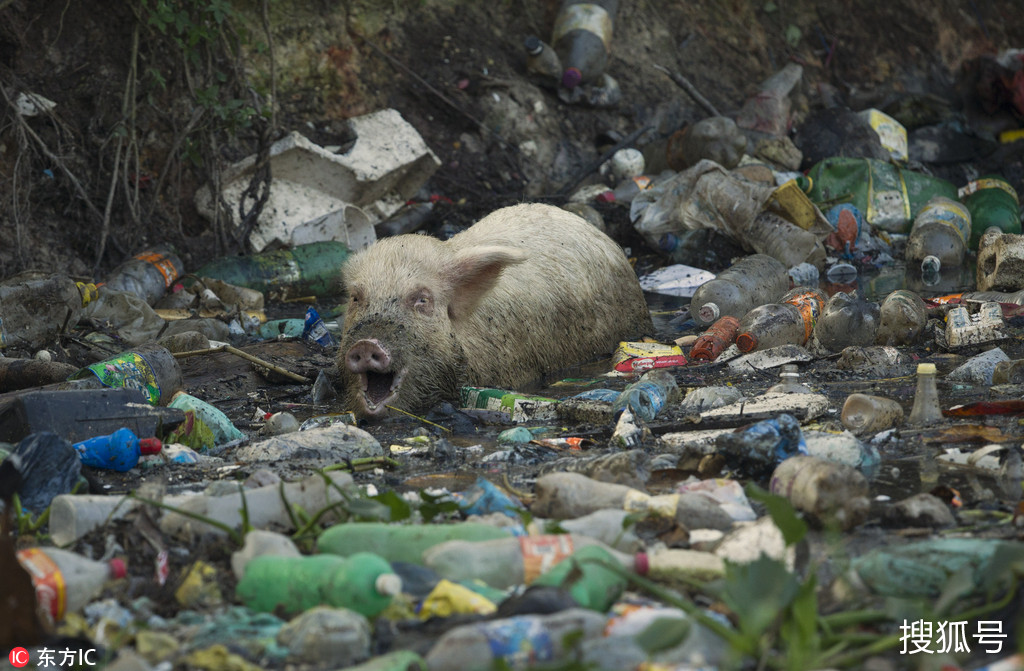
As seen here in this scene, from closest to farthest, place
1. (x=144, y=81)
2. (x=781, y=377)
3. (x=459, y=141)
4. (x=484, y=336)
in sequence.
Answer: (x=781, y=377), (x=484, y=336), (x=144, y=81), (x=459, y=141)

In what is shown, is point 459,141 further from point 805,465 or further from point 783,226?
point 805,465

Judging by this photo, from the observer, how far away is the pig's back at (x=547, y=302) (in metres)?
4.96

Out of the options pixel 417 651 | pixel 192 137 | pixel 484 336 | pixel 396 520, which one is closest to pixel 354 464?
pixel 396 520

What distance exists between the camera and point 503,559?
2174 millimetres

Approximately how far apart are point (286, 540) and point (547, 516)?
71cm

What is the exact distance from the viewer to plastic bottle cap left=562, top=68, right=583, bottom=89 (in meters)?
9.96

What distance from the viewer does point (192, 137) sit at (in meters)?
7.64

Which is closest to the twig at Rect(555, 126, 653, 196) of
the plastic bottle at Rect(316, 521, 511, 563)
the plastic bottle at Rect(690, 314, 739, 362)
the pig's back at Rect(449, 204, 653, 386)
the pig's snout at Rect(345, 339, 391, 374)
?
the pig's back at Rect(449, 204, 653, 386)

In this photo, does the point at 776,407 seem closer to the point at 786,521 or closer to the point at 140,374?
the point at 786,521

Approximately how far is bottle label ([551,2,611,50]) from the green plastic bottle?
871 cm

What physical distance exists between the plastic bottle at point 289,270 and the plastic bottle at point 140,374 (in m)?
2.63

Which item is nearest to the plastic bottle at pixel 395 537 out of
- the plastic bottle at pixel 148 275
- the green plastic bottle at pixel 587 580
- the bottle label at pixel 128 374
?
the green plastic bottle at pixel 587 580

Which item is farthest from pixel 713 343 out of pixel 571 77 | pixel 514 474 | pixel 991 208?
pixel 571 77

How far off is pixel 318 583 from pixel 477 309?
9.66ft
